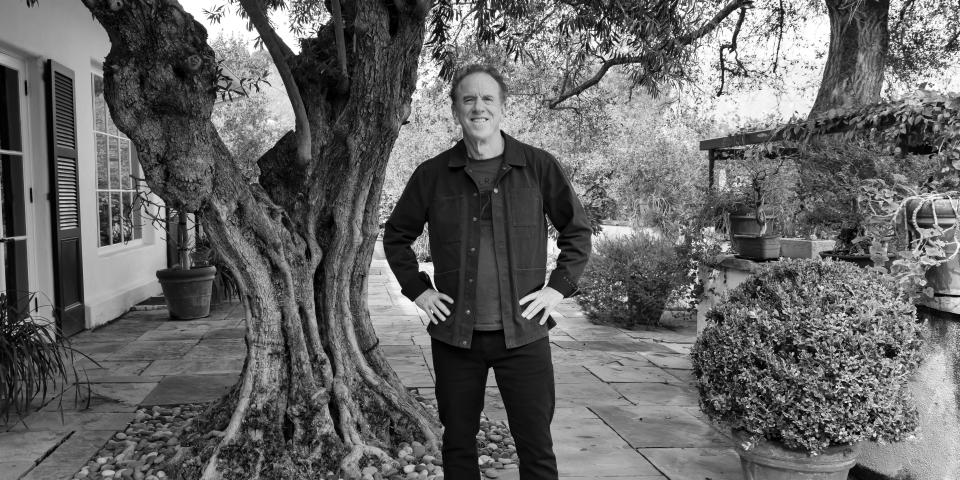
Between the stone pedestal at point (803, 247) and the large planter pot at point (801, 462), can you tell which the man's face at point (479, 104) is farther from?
the stone pedestal at point (803, 247)

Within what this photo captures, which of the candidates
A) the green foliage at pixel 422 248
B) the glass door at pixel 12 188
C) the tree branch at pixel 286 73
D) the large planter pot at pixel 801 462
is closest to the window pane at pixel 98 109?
the glass door at pixel 12 188

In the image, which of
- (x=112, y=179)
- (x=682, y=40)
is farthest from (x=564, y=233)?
(x=112, y=179)

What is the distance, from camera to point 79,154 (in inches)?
300

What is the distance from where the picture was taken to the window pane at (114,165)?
8.88 meters

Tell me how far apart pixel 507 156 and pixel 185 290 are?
6.65 meters

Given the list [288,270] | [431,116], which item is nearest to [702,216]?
[288,270]

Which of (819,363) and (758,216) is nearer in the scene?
(819,363)

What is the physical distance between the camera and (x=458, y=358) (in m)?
2.65

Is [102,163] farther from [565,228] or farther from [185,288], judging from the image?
[565,228]

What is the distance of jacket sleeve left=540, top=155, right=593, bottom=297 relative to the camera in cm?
270

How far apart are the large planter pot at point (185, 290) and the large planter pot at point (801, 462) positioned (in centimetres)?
673

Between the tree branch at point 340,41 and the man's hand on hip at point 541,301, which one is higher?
the tree branch at point 340,41

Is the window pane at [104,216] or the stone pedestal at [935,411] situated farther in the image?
the window pane at [104,216]

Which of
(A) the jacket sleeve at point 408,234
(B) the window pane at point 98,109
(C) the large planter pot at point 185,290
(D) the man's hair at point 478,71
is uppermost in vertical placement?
(B) the window pane at point 98,109
